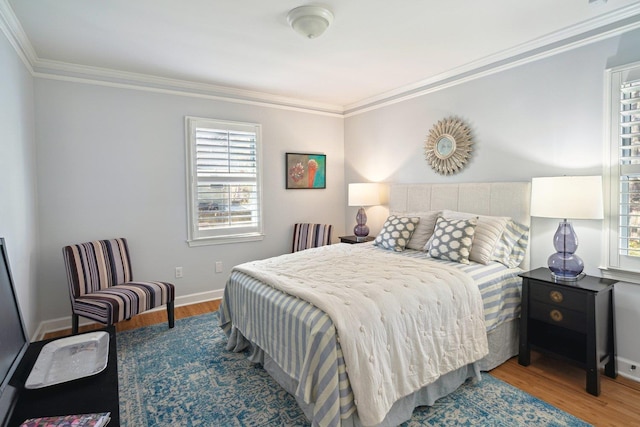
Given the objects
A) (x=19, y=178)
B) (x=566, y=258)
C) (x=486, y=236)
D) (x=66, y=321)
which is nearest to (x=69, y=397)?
(x=19, y=178)

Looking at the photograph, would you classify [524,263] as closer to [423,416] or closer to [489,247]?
[489,247]

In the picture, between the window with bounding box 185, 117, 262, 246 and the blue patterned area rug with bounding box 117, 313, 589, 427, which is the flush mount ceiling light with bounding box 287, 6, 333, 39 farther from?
the blue patterned area rug with bounding box 117, 313, 589, 427

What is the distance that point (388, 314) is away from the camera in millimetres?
1920

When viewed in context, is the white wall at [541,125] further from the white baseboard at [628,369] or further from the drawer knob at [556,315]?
the drawer knob at [556,315]

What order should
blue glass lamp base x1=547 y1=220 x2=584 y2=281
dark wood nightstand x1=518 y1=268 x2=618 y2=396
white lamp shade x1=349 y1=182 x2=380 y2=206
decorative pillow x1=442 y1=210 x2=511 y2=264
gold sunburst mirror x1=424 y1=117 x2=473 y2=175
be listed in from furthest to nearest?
white lamp shade x1=349 y1=182 x2=380 y2=206 → gold sunburst mirror x1=424 y1=117 x2=473 y2=175 → decorative pillow x1=442 y1=210 x2=511 y2=264 → blue glass lamp base x1=547 y1=220 x2=584 y2=281 → dark wood nightstand x1=518 y1=268 x2=618 y2=396

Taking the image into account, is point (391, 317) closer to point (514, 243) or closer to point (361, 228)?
point (514, 243)

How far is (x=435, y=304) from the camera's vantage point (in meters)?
2.15

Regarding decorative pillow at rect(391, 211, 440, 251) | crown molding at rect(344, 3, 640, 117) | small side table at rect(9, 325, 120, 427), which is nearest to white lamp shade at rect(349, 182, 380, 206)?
decorative pillow at rect(391, 211, 440, 251)

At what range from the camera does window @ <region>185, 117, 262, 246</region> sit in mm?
3959

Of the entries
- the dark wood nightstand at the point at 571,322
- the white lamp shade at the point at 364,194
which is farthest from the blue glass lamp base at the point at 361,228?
the dark wood nightstand at the point at 571,322

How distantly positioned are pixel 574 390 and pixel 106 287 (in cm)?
381

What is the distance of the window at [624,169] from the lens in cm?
235

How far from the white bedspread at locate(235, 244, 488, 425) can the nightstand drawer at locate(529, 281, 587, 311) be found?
1.57 feet

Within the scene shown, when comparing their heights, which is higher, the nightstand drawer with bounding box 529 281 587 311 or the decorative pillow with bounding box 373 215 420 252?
the decorative pillow with bounding box 373 215 420 252
